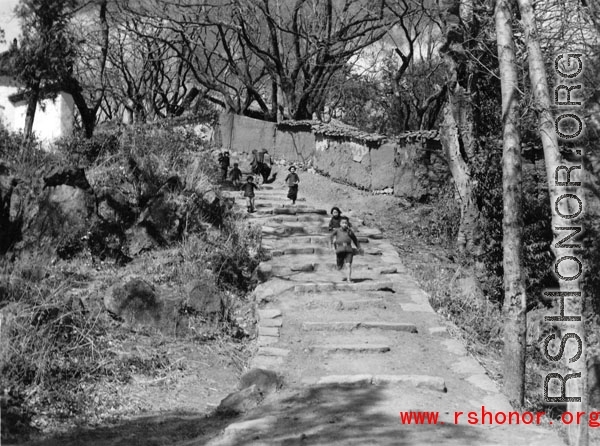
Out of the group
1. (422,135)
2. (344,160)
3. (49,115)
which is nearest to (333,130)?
(344,160)

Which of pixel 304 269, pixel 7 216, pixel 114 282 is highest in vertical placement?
pixel 7 216

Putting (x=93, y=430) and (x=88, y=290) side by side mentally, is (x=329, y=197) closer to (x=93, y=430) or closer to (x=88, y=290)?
(x=88, y=290)

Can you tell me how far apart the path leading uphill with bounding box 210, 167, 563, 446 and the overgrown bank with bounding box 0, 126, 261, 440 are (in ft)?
2.30

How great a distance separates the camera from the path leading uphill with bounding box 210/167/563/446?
6.57m

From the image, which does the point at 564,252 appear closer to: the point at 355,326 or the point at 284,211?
the point at 355,326

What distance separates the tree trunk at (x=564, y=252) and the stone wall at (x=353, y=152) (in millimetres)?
9026

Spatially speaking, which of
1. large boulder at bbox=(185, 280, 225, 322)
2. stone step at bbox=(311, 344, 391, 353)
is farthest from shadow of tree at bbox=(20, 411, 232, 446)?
large boulder at bbox=(185, 280, 225, 322)

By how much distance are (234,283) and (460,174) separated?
5.06 m

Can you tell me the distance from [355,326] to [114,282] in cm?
379

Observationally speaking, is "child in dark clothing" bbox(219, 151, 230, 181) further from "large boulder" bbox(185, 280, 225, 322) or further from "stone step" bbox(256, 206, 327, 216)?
"large boulder" bbox(185, 280, 225, 322)

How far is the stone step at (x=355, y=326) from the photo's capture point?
32.0 ft

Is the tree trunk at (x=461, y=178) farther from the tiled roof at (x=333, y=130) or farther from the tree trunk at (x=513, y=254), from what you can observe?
the tree trunk at (x=513, y=254)

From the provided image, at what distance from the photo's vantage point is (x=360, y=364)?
28.5ft

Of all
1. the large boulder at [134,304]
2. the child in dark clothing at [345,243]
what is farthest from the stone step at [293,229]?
the large boulder at [134,304]
